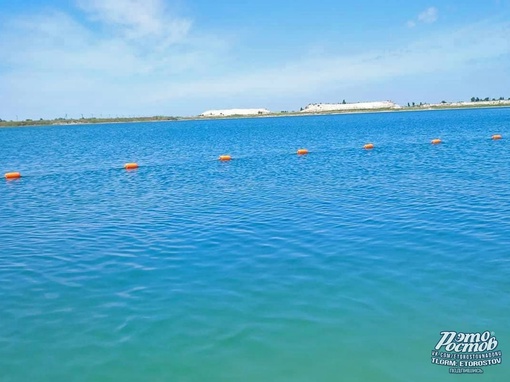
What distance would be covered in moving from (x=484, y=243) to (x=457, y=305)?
5904 millimetres

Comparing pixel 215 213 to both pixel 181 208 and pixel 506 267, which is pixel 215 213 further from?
pixel 506 267

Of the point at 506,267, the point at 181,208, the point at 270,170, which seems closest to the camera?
the point at 506,267

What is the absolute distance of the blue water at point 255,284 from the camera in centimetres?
988

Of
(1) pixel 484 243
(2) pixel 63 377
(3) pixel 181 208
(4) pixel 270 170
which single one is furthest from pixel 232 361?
(4) pixel 270 170

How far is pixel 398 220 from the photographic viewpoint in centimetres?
2067

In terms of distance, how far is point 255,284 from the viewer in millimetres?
13789

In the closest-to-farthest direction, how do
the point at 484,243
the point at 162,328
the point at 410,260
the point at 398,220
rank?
the point at 162,328
the point at 410,260
the point at 484,243
the point at 398,220

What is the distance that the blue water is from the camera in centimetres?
988

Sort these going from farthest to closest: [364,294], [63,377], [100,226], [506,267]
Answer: [100,226] < [506,267] < [364,294] < [63,377]

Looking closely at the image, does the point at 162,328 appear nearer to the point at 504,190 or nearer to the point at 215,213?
the point at 215,213

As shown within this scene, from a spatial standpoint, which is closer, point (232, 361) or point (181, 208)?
point (232, 361)

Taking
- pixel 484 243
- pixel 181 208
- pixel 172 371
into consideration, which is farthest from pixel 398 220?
pixel 172 371

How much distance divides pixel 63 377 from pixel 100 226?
A: 1330cm

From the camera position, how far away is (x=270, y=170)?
43250mm
